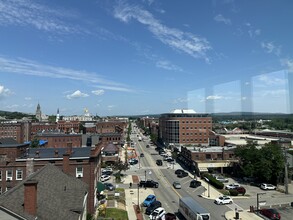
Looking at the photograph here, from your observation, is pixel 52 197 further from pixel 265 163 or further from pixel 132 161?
pixel 132 161

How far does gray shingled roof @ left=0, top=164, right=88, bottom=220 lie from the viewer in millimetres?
16263

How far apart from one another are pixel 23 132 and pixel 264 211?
107707 millimetres

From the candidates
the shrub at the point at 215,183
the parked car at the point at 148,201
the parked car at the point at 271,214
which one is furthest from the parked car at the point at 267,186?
the parked car at the point at 148,201

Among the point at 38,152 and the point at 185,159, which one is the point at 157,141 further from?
the point at 38,152

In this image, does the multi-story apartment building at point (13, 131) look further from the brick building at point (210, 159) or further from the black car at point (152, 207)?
the black car at point (152, 207)

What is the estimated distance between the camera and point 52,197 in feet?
63.8

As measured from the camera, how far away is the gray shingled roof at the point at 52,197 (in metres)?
16.3

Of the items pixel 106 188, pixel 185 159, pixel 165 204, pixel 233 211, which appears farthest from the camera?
pixel 185 159

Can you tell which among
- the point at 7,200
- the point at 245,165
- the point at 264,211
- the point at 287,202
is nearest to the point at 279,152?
the point at 245,165

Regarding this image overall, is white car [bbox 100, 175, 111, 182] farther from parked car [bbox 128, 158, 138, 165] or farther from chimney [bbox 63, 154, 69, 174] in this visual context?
chimney [bbox 63, 154, 69, 174]

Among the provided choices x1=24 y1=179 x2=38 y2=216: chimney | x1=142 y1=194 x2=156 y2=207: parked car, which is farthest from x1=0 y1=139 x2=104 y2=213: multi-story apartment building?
x1=24 y1=179 x2=38 y2=216: chimney

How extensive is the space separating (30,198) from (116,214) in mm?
15906

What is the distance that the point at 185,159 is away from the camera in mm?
63781

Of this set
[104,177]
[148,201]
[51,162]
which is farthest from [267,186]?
[51,162]
